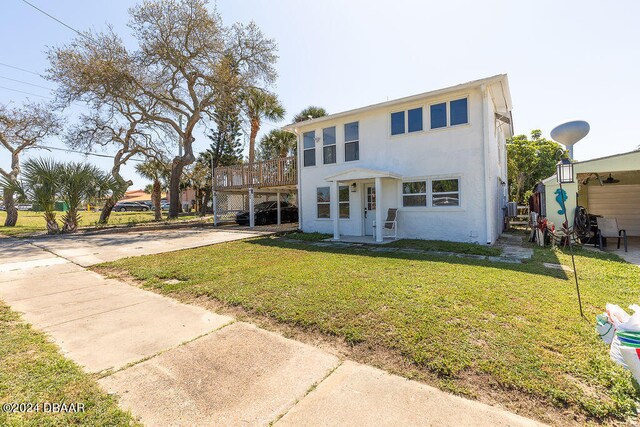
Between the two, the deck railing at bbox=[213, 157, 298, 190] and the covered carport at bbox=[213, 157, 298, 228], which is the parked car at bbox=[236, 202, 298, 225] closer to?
the covered carport at bbox=[213, 157, 298, 228]

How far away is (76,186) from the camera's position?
40.3 ft

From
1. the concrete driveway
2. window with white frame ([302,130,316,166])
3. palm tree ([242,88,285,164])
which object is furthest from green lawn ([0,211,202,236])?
window with white frame ([302,130,316,166])

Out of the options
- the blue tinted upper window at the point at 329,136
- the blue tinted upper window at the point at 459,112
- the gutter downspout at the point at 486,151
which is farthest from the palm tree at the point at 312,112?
the gutter downspout at the point at 486,151

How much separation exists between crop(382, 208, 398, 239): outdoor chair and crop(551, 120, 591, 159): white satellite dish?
573cm

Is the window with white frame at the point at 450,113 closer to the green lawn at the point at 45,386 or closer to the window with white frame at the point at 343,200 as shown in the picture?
the window with white frame at the point at 343,200

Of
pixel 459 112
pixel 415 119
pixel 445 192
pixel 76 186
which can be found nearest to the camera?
pixel 459 112

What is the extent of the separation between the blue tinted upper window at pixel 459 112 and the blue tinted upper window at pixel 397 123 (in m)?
1.63

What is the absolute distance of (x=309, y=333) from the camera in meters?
3.26

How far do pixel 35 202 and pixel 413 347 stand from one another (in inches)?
605

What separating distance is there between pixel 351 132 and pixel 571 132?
7736 millimetres

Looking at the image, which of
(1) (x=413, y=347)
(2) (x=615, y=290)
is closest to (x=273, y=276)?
(1) (x=413, y=347)

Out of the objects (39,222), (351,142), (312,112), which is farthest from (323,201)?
(39,222)

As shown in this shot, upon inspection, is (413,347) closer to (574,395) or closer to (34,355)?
(574,395)

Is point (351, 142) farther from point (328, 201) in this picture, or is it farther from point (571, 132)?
point (571, 132)
